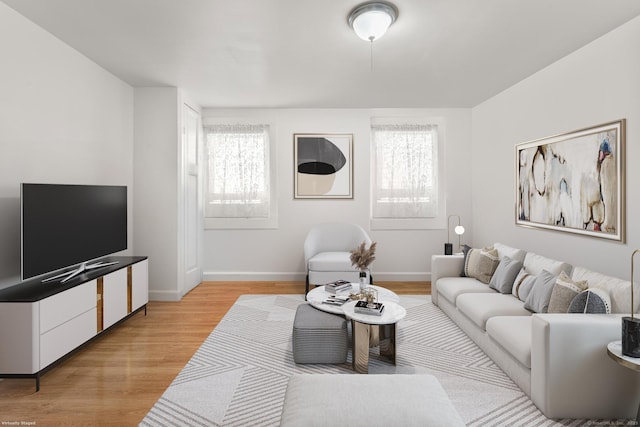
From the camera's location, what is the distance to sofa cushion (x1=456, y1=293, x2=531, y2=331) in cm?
297

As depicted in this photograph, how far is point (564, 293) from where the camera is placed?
254cm

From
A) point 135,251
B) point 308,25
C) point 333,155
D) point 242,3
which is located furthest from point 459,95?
point 135,251

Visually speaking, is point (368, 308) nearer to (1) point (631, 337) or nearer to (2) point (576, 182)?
(1) point (631, 337)

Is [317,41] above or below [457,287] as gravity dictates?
above

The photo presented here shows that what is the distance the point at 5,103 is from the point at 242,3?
190 centimetres

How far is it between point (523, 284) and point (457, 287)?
2.28ft

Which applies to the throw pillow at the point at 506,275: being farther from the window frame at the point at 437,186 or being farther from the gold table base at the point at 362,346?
the window frame at the point at 437,186

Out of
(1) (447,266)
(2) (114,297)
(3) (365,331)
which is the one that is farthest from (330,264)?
(2) (114,297)

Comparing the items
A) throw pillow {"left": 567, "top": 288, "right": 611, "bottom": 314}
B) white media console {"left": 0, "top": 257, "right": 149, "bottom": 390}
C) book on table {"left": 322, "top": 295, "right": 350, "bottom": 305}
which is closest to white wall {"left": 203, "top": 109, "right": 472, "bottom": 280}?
white media console {"left": 0, "top": 257, "right": 149, "bottom": 390}

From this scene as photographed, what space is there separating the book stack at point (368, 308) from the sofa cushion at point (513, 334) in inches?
32.9

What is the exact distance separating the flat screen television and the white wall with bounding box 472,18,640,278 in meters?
4.42

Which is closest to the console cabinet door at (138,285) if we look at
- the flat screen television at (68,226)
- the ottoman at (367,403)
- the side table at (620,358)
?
the flat screen television at (68,226)

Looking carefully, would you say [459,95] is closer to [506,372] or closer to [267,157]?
[267,157]

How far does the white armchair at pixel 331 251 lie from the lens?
15.4 feet
